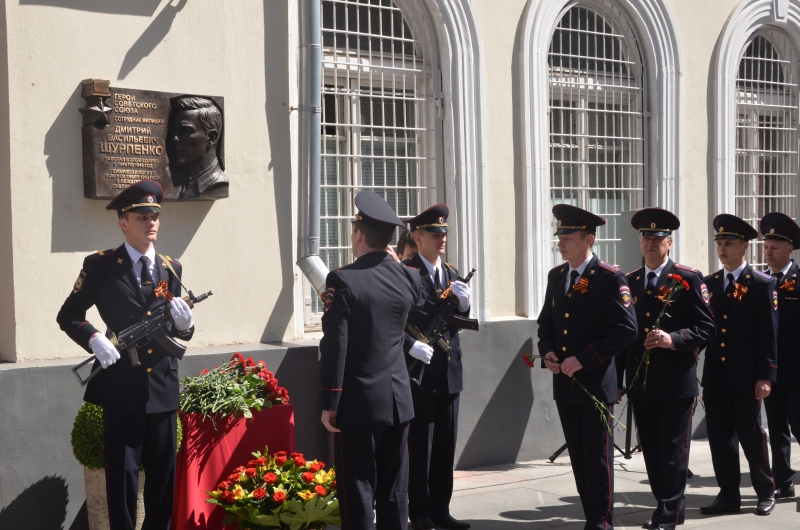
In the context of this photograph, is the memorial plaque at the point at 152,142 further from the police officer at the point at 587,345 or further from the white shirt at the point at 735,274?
the white shirt at the point at 735,274

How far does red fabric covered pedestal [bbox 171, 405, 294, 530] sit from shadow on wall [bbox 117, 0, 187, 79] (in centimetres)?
242

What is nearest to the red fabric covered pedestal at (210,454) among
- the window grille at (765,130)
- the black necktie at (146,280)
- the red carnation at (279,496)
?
the red carnation at (279,496)

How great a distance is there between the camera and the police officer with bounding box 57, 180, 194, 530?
5.30 meters

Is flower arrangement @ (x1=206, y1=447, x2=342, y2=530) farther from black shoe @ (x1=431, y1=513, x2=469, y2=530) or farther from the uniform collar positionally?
the uniform collar

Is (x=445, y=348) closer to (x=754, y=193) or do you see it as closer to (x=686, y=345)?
(x=686, y=345)

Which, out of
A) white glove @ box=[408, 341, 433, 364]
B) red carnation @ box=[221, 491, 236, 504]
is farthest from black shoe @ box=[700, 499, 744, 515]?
red carnation @ box=[221, 491, 236, 504]

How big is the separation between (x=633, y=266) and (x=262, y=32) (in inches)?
160

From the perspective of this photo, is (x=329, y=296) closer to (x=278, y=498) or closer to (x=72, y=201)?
(x=278, y=498)

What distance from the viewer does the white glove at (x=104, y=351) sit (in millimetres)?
5141

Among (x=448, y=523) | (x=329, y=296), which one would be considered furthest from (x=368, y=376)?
(x=448, y=523)

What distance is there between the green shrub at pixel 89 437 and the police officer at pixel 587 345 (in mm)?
2717

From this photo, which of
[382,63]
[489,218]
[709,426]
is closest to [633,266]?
[489,218]

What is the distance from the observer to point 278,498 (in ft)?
18.1

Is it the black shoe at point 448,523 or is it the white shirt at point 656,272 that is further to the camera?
the white shirt at point 656,272
